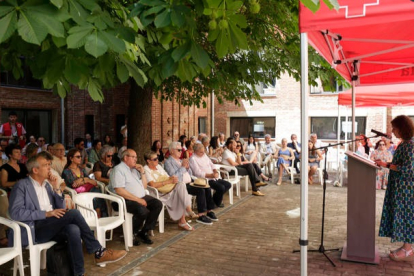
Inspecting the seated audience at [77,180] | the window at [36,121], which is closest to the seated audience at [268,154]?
the seated audience at [77,180]

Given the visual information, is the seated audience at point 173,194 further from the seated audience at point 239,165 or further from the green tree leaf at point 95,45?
the green tree leaf at point 95,45

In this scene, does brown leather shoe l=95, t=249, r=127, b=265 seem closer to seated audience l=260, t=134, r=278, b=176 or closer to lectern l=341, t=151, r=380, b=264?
lectern l=341, t=151, r=380, b=264

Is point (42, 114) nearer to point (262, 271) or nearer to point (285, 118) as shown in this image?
point (285, 118)

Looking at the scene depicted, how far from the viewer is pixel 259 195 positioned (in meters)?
9.42

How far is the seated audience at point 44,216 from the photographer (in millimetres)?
3893

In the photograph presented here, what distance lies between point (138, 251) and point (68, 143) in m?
12.6

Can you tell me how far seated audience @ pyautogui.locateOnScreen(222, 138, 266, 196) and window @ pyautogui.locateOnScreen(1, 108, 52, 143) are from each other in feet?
30.9

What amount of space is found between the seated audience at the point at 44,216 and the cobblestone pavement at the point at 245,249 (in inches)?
19.9

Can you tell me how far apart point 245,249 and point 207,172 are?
9.30 feet

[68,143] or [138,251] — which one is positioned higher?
[68,143]

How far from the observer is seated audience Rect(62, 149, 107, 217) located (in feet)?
18.2

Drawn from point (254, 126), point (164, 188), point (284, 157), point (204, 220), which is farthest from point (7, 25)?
point (254, 126)

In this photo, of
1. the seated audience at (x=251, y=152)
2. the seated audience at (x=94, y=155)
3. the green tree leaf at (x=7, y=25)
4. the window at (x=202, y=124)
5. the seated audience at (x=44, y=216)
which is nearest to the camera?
the green tree leaf at (x=7, y=25)

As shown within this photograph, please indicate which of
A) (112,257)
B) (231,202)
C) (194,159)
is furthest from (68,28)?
(231,202)
